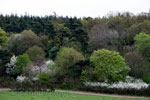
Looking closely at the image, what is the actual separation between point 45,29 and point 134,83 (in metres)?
31.5

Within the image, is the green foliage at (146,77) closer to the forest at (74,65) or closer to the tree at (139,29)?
the forest at (74,65)

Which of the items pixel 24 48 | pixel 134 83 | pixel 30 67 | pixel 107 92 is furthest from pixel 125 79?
pixel 24 48

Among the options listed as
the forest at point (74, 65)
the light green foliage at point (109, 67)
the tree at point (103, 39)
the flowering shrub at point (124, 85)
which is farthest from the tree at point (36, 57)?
the tree at point (103, 39)

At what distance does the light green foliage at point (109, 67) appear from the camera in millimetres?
26266

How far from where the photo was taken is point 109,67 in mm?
26312

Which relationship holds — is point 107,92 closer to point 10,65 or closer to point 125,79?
point 125,79

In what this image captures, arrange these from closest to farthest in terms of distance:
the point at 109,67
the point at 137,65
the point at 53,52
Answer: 1. the point at 109,67
2. the point at 137,65
3. the point at 53,52

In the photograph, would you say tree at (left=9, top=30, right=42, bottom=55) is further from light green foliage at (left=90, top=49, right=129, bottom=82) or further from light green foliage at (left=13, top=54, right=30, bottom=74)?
light green foliage at (left=90, top=49, right=129, bottom=82)

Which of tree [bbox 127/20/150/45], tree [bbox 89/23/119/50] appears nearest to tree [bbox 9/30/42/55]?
tree [bbox 89/23/119/50]

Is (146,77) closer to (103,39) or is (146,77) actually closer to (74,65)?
(74,65)

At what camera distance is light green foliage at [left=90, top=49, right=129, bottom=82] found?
86.2 feet

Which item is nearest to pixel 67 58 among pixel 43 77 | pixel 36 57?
pixel 43 77

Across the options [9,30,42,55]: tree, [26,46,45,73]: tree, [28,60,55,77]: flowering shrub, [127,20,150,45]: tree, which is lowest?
[28,60,55,77]: flowering shrub

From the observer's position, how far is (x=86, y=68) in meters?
28.4
